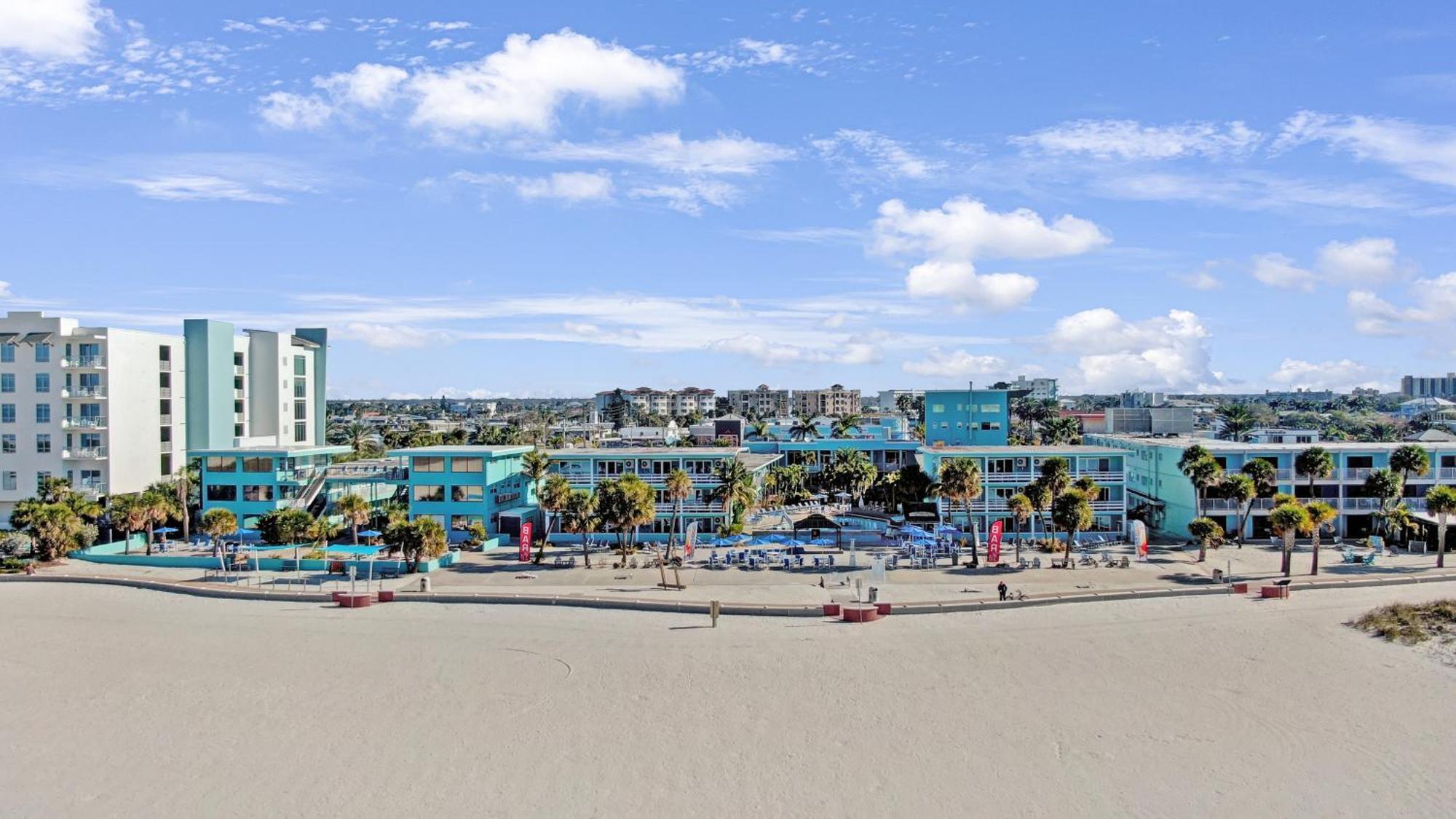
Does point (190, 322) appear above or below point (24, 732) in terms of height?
above

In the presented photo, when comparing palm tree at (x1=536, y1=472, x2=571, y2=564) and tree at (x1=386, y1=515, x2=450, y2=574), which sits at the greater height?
palm tree at (x1=536, y1=472, x2=571, y2=564)

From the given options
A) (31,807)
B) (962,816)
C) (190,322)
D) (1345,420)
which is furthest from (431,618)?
(1345,420)

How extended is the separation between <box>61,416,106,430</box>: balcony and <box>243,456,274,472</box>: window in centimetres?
1157

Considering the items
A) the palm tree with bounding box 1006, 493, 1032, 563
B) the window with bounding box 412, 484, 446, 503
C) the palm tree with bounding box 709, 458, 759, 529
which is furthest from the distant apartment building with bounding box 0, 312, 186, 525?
the palm tree with bounding box 1006, 493, 1032, 563

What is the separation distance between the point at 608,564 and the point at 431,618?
12.7m

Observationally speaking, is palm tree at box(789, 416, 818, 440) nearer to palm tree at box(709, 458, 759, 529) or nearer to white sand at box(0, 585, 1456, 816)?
palm tree at box(709, 458, 759, 529)

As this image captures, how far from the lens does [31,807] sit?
67.3 feet

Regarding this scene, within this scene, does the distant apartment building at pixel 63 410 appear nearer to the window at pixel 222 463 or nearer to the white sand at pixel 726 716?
the window at pixel 222 463

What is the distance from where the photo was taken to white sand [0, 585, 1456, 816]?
2077cm

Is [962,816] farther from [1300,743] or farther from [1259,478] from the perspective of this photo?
[1259,478]

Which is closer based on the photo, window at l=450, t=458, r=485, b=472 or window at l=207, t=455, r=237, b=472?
window at l=450, t=458, r=485, b=472

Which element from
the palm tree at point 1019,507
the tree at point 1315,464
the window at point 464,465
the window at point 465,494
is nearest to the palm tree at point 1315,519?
the tree at point 1315,464

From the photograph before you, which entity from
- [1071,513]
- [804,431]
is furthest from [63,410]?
[804,431]

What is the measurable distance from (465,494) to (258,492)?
13811mm
